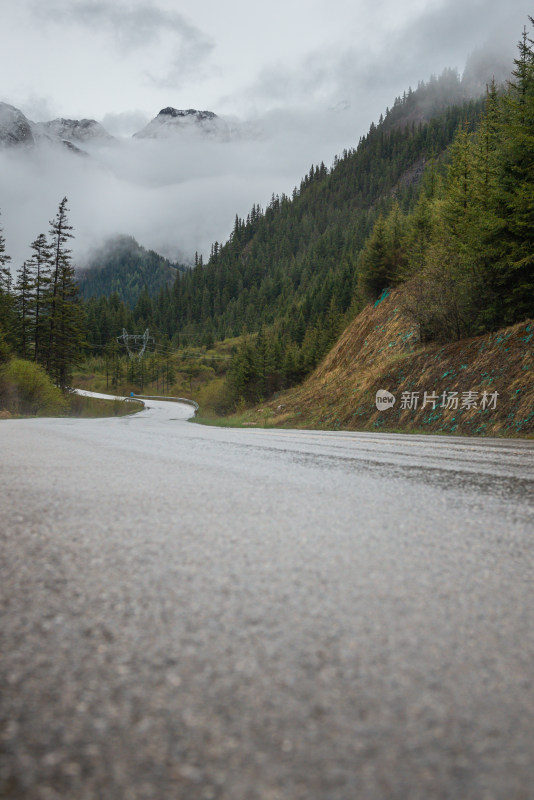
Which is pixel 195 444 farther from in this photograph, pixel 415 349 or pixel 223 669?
pixel 415 349

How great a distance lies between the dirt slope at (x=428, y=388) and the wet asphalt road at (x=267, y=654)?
41.0 ft

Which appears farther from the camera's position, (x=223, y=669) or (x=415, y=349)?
(x=415, y=349)

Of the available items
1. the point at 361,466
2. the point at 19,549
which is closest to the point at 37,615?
the point at 19,549

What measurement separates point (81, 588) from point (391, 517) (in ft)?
6.02

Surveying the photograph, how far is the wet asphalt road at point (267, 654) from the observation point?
0.96 meters

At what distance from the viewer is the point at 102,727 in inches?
42.0

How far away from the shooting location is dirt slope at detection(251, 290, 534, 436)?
14.9m

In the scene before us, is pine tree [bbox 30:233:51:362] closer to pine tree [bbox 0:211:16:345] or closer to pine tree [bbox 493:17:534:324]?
pine tree [bbox 0:211:16:345]

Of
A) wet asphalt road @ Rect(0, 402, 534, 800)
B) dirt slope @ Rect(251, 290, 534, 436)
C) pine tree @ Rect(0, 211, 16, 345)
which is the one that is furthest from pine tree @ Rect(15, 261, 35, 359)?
wet asphalt road @ Rect(0, 402, 534, 800)

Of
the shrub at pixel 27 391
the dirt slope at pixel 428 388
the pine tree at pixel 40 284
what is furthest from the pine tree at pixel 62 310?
the dirt slope at pixel 428 388

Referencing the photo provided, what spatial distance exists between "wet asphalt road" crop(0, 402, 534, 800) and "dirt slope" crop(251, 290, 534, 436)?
12490mm

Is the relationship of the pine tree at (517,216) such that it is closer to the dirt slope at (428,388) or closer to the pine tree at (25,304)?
the dirt slope at (428,388)

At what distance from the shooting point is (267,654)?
1.38 m

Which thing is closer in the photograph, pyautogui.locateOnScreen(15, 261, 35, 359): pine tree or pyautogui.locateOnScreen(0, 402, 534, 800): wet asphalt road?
pyautogui.locateOnScreen(0, 402, 534, 800): wet asphalt road
